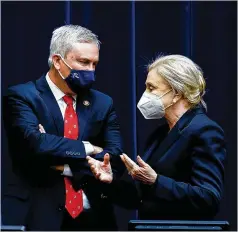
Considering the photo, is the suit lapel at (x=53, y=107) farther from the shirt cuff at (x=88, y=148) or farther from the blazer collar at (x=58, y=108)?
the shirt cuff at (x=88, y=148)

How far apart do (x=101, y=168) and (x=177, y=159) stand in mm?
330

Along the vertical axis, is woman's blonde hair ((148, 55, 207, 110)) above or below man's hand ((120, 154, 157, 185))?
above

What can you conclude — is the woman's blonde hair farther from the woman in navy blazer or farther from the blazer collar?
the blazer collar

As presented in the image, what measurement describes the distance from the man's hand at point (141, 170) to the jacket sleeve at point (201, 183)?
0.03 m

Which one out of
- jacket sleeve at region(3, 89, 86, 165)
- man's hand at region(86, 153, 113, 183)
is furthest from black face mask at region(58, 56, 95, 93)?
man's hand at region(86, 153, 113, 183)

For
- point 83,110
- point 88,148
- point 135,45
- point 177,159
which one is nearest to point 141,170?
point 177,159

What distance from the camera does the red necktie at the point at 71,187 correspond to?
2867mm

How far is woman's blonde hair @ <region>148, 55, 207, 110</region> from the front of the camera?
9.20ft

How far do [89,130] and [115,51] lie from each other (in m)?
0.69

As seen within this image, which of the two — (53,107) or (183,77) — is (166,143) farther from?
(53,107)

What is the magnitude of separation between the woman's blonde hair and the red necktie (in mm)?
434

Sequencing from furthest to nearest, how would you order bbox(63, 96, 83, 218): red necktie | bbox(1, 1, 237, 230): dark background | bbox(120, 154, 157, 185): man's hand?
bbox(1, 1, 237, 230): dark background < bbox(63, 96, 83, 218): red necktie < bbox(120, 154, 157, 185): man's hand

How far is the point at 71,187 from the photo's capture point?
2.87m

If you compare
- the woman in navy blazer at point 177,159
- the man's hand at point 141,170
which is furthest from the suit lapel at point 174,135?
the man's hand at point 141,170
